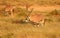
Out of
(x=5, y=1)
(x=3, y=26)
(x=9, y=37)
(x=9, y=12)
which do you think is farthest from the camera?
(x=5, y=1)

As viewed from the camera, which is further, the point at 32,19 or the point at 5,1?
the point at 5,1

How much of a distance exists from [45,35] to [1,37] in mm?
1943

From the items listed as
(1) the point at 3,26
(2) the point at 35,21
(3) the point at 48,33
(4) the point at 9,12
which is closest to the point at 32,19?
(2) the point at 35,21

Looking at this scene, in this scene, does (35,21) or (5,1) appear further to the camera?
(5,1)

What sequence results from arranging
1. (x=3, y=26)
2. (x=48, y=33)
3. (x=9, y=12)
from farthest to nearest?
(x=9, y=12) < (x=3, y=26) < (x=48, y=33)

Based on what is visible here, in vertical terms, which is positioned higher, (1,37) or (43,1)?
(1,37)

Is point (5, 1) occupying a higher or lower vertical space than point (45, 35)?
lower

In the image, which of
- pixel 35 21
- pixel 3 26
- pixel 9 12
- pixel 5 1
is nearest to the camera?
pixel 3 26

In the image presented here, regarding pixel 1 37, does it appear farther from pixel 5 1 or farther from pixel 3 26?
pixel 5 1

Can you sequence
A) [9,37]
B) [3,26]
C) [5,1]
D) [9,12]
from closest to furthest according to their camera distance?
[9,37] → [3,26] → [9,12] → [5,1]

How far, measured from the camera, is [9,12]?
68.9ft

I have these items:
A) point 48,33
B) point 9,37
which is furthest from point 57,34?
point 9,37

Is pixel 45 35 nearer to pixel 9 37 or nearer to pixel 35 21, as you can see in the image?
pixel 9 37

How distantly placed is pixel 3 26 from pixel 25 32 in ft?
9.26
